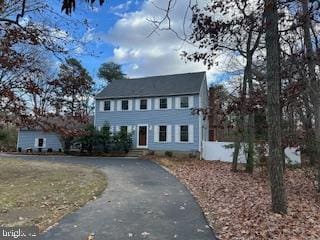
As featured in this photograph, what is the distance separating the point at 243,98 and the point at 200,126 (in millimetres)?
15579

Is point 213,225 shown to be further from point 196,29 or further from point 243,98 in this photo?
point 243,98

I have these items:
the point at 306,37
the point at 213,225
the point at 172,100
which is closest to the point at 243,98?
the point at 306,37

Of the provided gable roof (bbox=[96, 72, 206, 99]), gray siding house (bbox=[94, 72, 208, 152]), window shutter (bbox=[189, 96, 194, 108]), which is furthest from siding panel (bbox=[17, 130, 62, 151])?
window shutter (bbox=[189, 96, 194, 108])

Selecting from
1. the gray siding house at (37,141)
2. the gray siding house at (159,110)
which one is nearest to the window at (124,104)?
the gray siding house at (159,110)

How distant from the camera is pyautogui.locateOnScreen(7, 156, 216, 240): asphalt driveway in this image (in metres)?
6.07

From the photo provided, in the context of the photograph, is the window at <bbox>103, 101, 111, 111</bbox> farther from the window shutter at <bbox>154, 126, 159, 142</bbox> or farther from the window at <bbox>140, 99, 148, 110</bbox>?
the window shutter at <bbox>154, 126, 159, 142</bbox>

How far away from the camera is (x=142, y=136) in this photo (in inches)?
1179

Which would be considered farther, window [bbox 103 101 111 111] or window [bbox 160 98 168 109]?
window [bbox 103 101 111 111]

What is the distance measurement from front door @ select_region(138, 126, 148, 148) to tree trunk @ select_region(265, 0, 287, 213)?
22.5 m

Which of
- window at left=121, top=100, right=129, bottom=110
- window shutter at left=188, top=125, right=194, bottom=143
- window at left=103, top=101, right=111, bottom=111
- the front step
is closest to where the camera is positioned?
window shutter at left=188, top=125, right=194, bottom=143

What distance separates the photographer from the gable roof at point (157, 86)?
29078 mm

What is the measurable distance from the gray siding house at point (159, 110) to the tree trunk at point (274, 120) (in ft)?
65.4

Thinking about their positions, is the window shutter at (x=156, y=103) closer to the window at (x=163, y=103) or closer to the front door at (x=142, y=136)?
the window at (x=163, y=103)

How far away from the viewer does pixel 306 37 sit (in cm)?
1071
